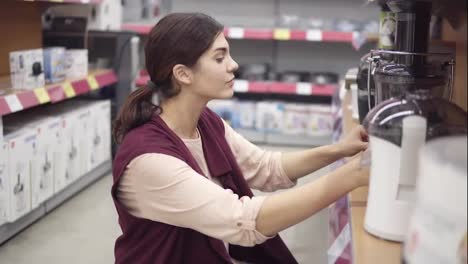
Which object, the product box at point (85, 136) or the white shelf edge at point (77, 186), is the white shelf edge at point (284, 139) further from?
the product box at point (85, 136)

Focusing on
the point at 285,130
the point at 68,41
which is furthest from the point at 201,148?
the point at 285,130

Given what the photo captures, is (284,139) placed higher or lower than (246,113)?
lower

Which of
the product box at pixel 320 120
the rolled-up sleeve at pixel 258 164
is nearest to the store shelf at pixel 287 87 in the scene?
the product box at pixel 320 120

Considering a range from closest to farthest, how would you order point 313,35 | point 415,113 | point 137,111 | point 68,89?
point 415,113, point 137,111, point 68,89, point 313,35

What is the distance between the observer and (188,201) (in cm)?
142

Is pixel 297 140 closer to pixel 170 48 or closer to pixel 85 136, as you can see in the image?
pixel 85 136

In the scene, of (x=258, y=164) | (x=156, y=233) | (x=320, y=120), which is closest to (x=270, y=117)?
(x=320, y=120)

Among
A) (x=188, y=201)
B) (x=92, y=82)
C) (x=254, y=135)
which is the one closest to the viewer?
(x=188, y=201)

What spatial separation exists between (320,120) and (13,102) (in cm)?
294

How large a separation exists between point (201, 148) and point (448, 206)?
1084mm

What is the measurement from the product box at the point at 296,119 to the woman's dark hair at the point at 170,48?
3649 mm

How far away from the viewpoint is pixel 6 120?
3.38 meters

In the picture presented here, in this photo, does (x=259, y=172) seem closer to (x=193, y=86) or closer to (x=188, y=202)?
(x=193, y=86)

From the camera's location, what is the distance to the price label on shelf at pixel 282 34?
506 centimetres
